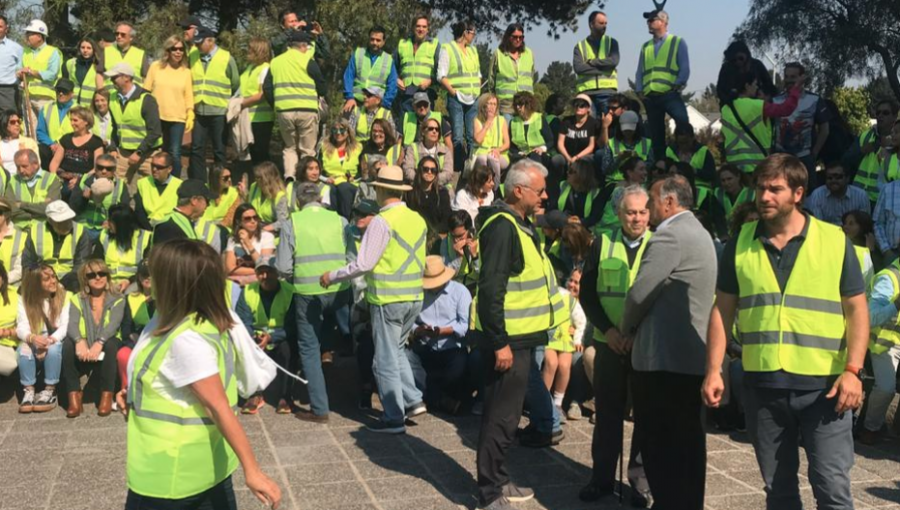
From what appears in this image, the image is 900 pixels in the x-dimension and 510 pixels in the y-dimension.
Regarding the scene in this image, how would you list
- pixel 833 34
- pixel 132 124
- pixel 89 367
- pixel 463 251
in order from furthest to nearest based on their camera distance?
pixel 833 34 → pixel 132 124 → pixel 463 251 → pixel 89 367

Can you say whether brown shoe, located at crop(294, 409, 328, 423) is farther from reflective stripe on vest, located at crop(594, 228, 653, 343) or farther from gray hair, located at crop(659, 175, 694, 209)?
gray hair, located at crop(659, 175, 694, 209)

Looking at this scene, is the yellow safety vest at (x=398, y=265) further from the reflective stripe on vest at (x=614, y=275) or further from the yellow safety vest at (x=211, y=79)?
the yellow safety vest at (x=211, y=79)

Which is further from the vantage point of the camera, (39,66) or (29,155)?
(39,66)

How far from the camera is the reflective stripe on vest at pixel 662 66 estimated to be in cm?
1200

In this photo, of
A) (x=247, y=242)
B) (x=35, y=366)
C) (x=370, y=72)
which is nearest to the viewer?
(x=35, y=366)

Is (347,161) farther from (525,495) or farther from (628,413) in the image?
(525,495)

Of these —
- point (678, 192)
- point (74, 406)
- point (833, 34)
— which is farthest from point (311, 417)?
point (833, 34)

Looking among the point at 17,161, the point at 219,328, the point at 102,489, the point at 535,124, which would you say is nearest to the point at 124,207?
the point at 17,161

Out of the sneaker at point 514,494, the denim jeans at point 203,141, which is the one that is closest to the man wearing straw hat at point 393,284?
the sneaker at point 514,494

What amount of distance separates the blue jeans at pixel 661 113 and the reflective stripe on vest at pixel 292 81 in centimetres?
401

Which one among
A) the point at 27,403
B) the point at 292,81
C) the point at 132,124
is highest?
the point at 292,81

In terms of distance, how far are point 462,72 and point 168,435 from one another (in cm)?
969

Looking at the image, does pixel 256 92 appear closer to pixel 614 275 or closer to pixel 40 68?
pixel 40 68

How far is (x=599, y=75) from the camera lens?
42.2 feet
